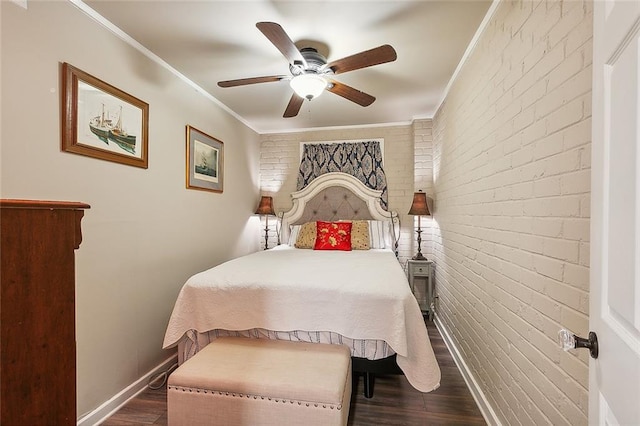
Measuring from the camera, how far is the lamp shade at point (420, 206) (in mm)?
3367

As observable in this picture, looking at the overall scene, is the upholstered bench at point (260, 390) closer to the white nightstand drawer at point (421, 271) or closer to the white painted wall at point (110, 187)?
the white painted wall at point (110, 187)

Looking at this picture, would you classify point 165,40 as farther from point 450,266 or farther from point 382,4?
point 450,266

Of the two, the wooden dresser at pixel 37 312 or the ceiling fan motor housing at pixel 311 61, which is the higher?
the ceiling fan motor housing at pixel 311 61

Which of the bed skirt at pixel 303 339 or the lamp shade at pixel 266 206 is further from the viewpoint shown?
the lamp shade at pixel 266 206

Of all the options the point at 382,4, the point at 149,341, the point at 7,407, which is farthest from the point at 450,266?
the point at 7,407

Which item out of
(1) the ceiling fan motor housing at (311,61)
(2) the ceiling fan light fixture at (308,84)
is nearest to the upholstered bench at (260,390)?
(2) the ceiling fan light fixture at (308,84)

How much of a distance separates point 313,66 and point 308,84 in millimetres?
152

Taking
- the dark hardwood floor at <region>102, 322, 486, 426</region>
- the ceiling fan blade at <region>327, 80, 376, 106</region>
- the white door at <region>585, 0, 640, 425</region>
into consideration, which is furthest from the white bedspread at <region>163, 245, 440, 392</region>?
the ceiling fan blade at <region>327, 80, 376, 106</region>

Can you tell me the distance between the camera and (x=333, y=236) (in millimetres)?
3459

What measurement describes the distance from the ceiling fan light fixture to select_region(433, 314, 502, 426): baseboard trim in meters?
2.31

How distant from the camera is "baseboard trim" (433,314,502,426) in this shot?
1.66 m

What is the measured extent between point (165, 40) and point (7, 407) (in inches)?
87.6

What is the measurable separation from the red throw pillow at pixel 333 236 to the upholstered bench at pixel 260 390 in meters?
1.86

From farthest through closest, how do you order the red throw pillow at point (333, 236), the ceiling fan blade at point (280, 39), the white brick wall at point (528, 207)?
the red throw pillow at point (333, 236) < the ceiling fan blade at point (280, 39) < the white brick wall at point (528, 207)
